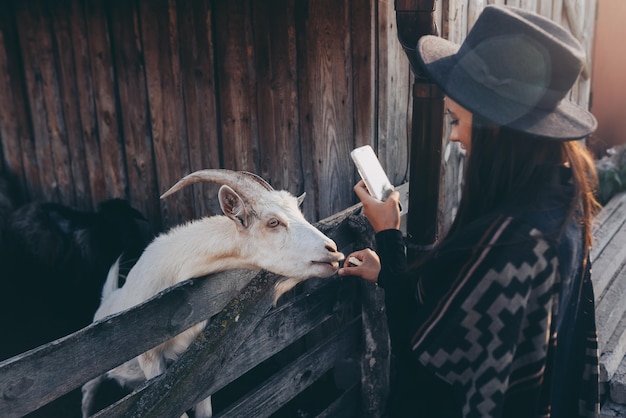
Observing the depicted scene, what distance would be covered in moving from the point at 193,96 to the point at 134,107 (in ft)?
2.49

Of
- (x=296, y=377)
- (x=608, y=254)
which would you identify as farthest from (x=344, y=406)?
(x=608, y=254)

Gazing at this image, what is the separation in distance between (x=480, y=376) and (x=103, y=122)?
15.4ft

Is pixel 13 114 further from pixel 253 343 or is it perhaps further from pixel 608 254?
pixel 608 254

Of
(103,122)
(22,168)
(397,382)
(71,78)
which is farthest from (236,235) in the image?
(22,168)

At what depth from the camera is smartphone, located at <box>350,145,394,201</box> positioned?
107 inches

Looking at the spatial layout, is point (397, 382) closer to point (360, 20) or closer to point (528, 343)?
point (528, 343)

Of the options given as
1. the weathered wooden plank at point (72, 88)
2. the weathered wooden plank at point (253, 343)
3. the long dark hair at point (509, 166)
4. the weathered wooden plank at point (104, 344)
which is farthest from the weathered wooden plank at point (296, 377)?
the weathered wooden plank at point (72, 88)

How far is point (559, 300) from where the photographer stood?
2.04 meters

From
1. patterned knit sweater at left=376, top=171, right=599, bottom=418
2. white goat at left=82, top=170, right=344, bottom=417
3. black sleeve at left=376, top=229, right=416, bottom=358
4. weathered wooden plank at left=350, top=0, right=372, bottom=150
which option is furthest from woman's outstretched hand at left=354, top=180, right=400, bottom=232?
weathered wooden plank at left=350, top=0, right=372, bottom=150

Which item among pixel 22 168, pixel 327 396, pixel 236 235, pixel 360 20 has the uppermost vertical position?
pixel 360 20

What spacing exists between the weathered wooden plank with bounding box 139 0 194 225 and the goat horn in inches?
81.9

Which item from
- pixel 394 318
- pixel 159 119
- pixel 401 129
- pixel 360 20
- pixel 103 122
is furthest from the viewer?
pixel 103 122

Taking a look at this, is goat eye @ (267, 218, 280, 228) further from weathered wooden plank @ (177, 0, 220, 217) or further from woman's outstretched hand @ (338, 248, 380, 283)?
weathered wooden plank @ (177, 0, 220, 217)

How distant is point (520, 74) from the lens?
77.5 inches
